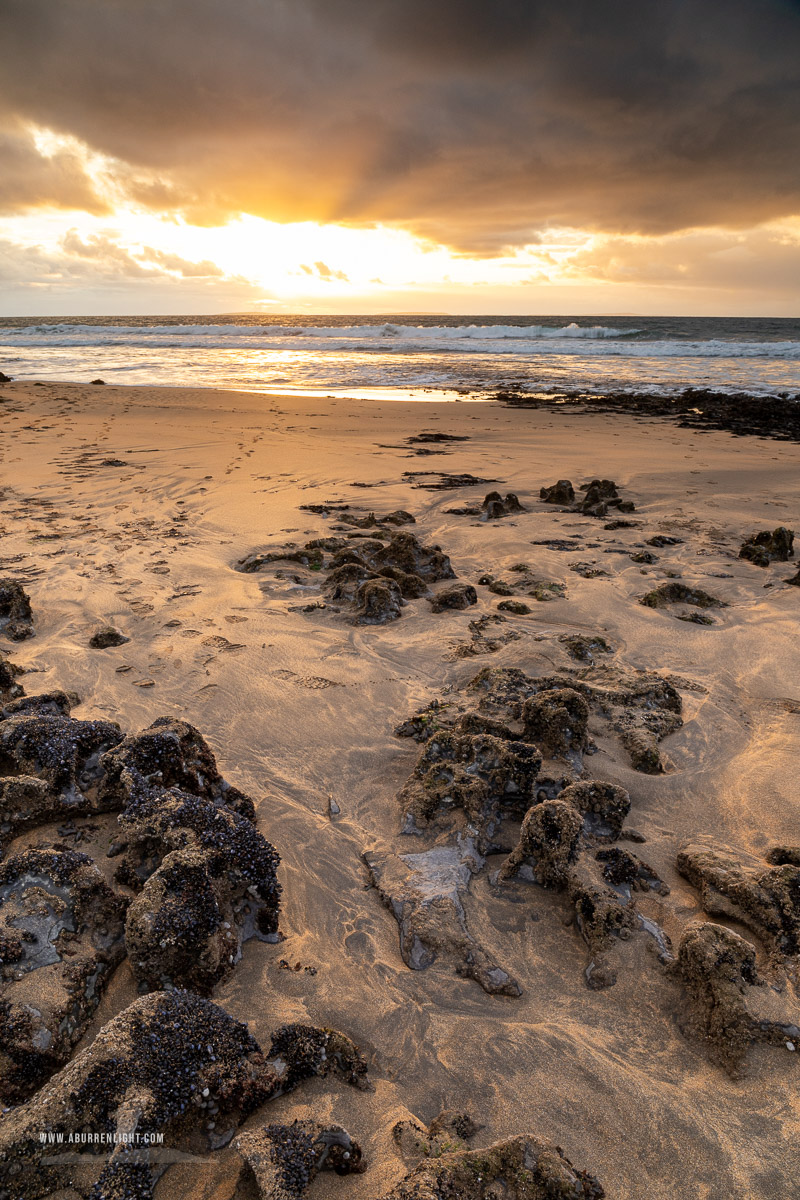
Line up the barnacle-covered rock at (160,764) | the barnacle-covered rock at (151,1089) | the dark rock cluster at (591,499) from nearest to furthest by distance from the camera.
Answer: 1. the barnacle-covered rock at (151,1089)
2. the barnacle-covered rock at (160,764)
3. the dark rock cluster at (591,499)

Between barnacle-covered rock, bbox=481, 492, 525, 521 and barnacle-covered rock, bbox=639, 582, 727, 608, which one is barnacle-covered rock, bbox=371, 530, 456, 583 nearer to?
barnacle-covered rock, bbox=639, 582, 727, 608

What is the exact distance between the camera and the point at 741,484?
8.72 m

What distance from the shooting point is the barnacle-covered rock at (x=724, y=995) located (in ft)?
6.05

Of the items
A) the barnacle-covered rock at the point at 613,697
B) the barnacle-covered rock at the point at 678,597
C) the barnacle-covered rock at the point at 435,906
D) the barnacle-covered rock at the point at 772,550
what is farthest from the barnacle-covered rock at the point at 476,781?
the barnacle-covered rock at the point at 772,550

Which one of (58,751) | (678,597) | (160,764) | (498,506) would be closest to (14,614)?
(58,751)

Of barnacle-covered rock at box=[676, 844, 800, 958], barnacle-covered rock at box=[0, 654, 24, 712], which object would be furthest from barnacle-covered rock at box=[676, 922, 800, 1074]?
barnacle-covered rock at box=[0, 654, 24, 712]

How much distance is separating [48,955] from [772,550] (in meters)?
6.29

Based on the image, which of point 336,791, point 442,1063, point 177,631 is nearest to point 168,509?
point 177,631

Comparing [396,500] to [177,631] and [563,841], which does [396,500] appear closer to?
[177,631]

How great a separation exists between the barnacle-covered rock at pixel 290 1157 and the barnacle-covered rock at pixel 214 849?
0.68 meters

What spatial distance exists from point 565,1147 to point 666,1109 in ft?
1.03

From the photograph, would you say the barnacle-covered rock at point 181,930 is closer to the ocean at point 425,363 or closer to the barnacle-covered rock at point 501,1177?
the barnacle-covered rock at point 501,1177

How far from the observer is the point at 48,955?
1873mm

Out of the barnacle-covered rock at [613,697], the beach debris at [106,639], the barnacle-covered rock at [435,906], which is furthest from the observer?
the beach debris at [106,639]
